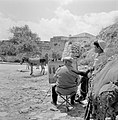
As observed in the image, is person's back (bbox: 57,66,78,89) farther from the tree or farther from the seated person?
the tree

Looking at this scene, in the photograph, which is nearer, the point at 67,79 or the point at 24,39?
the point at 67,79

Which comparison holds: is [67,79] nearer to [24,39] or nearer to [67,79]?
[67,79]

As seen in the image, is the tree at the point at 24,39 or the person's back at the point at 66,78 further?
the tree at the point at 24,39

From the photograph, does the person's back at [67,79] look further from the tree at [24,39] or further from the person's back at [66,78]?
the tree at [24,39]

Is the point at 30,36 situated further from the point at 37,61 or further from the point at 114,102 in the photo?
the point at 114,102

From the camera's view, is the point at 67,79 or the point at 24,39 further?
the point at 24,39

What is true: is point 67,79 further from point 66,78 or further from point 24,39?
point 24,39

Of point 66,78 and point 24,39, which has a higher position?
point 24,39

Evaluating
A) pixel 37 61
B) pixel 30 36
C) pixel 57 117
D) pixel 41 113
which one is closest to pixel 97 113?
pixel 57 117

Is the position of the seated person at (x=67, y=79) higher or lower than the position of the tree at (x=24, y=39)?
lower

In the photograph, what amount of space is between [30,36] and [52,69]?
127 feet

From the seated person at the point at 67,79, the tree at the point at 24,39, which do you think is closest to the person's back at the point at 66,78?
the seated person at the point at 67,79

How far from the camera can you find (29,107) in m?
5.75

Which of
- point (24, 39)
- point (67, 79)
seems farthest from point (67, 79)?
point (24, 39)
